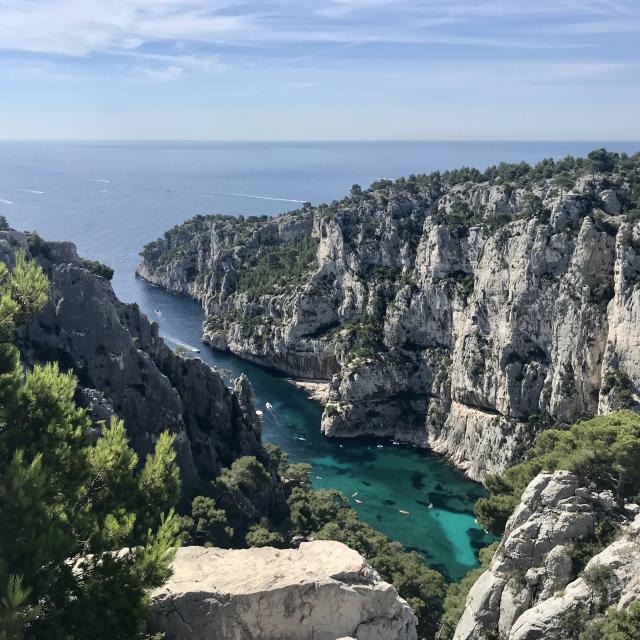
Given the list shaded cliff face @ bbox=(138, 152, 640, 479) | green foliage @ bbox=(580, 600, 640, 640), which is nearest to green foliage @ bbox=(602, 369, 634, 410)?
shaded cliff face @ bbox=(138, 152, 640, 479)

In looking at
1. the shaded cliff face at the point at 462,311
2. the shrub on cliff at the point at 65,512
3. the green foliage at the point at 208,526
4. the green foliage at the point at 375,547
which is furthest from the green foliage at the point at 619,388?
the shrub on cliff at the point at 65,512

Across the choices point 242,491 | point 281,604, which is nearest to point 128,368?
point 242,491

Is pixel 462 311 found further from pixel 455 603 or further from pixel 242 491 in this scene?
pixel 455 603

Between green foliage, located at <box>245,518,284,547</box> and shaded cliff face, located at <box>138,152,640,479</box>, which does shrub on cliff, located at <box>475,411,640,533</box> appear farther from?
shaded cliff face, located at <box>138,152,640,479</box>

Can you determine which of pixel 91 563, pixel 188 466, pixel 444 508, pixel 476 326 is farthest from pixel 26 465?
pixel 476 326

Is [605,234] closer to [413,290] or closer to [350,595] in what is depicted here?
[413,290]

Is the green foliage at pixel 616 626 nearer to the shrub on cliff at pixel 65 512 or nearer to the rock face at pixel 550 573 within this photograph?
the rock face at pixel 550 573
